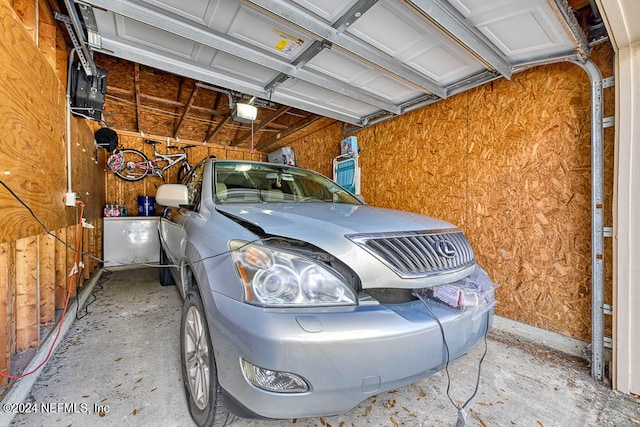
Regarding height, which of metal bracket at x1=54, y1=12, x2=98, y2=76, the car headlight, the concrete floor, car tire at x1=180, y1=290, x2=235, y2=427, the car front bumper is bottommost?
the concrete floor

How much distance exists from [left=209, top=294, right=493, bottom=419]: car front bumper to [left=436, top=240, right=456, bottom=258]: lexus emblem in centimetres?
40

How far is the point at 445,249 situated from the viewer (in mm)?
1412

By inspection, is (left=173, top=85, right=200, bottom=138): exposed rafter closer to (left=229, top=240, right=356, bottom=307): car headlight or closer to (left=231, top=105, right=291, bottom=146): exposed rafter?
(left=231, top=105, right=291, bottom=146): exposed rafter

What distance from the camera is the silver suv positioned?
96cm

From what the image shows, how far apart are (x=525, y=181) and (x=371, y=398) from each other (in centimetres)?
235

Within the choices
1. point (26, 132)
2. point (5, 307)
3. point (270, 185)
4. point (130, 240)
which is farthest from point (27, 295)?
point (130, 240)

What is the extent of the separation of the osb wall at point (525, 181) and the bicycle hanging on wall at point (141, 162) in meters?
5.49

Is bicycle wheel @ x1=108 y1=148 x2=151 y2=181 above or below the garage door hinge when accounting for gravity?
above

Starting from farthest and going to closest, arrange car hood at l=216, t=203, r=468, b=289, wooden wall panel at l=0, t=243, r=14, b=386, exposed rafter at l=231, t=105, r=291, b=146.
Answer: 1. exposed rafter at l=231, t=105, r=291, b=146
2. wooden wall panel at l=0, t=243, r=14, b=386
3. car hood at l=216, t=203, r=468, b=289

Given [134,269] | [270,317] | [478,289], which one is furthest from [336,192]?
[134,269]

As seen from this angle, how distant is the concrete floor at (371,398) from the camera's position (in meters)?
1.44

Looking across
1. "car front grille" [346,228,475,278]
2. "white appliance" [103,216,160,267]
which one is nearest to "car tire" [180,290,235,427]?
"car front grille" [346,228,475,278]

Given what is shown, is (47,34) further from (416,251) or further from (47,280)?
(416,251)

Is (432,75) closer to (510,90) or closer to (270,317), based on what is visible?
(510,90)
